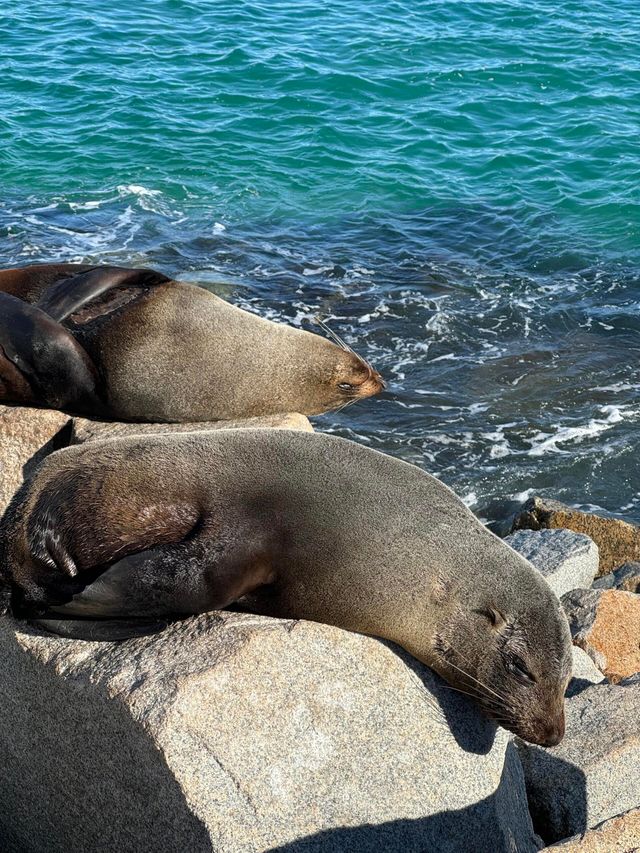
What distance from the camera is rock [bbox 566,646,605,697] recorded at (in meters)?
6.36

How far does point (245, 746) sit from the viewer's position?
4.42m

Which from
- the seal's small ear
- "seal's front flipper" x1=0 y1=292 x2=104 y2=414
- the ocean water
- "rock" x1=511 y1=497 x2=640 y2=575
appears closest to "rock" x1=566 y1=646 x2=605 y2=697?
the seal's small ear

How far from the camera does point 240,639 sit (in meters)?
4.66

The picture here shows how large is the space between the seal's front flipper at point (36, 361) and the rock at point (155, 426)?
10.0 inches

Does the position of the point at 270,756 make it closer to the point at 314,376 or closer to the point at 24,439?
the point at 24,439

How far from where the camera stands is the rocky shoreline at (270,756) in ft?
14.3

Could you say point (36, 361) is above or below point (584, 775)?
above

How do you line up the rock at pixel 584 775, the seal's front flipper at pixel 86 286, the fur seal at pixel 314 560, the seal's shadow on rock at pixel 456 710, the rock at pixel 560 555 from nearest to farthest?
the fur seal at pixel 314 560
the seal's shadow on rock at pixel 456 710
the rock at pixel 584 775
the seal's front flipper at pixel 86 286
the rock at pixel 560 555

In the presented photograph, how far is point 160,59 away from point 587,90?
954 centimetres

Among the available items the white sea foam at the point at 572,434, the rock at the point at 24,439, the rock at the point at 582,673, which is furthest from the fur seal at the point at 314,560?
the white sea foam at the point at 572,434

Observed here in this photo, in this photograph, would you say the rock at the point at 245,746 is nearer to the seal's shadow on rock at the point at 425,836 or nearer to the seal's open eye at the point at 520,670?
the seal's shadow on rock at the point at 425,836

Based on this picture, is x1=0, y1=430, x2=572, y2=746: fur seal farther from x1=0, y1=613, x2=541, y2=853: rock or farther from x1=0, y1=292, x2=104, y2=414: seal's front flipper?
x1=0, y1=292, x2=104, y2=414: seal's front flipper

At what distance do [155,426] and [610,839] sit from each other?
147 inches

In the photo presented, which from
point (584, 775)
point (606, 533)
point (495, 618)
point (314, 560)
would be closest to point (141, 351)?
point (314, 560)
